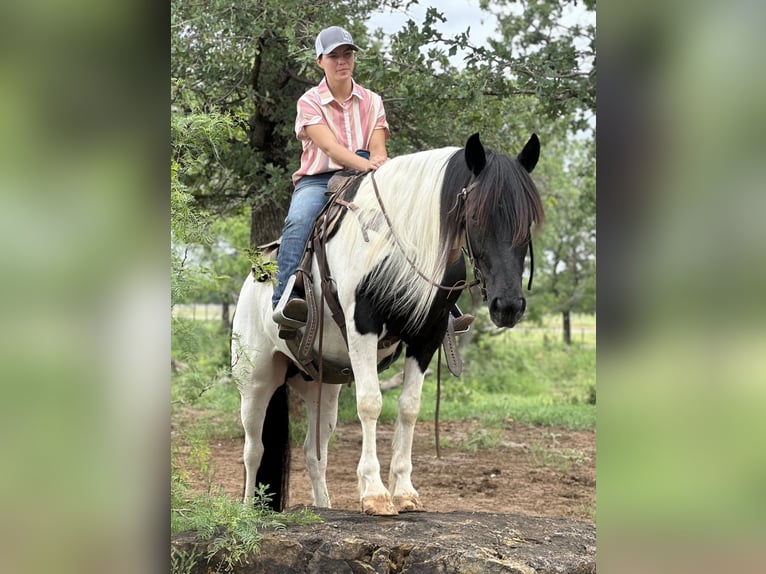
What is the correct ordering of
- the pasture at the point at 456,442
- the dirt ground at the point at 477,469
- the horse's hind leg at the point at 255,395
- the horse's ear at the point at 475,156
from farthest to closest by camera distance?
the dirt ground at the point at 477,469 → the horse's hind leg at the point at 255,395 → the pasture at the point at 456,442 → the horse's ear at the point at 475,156

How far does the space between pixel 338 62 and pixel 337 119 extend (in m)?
0.28

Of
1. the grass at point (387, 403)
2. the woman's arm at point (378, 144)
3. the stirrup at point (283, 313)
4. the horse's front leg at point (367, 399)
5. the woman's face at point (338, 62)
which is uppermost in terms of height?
the woman's face at point (338, 62)

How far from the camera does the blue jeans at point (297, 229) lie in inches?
142

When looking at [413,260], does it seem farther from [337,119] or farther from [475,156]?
[337,119]

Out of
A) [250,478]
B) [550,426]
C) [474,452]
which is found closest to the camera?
[250,478]

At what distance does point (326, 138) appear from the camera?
11.9 feet

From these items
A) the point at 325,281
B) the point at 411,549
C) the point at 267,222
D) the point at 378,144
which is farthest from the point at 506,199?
the point at 267,222

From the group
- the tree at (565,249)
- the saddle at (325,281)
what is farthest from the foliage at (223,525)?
the tree at (565,249)

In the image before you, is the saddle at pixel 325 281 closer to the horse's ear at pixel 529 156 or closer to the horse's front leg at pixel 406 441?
the horse's front leg at pixel 406 441

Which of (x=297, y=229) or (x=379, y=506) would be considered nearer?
(x=379, y=506)

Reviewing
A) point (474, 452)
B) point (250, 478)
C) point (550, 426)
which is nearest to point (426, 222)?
point (250, 478)
